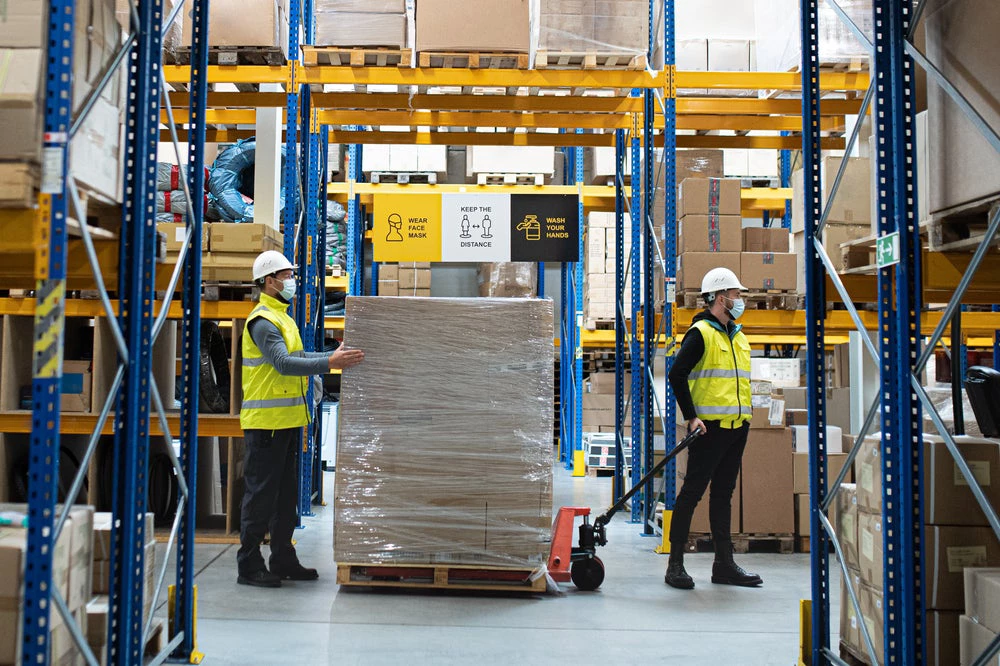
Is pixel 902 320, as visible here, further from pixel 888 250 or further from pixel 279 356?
pixel 279 356

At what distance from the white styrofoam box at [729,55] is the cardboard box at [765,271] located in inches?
85.1

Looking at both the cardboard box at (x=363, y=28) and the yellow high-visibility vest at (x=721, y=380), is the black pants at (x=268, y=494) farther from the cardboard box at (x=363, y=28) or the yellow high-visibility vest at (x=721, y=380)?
the cardboard box at (x=363, y=28)

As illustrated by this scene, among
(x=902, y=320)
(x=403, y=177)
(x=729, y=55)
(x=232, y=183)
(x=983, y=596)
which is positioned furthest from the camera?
(x=403, y=177)

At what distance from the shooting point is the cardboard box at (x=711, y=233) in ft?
26.4

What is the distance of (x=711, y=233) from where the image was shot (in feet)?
26.5

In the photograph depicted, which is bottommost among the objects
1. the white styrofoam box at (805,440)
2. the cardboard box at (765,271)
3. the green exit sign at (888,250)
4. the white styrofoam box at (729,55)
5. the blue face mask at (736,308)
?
Result: the white styrofoam box at (805,440)

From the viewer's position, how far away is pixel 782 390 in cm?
941

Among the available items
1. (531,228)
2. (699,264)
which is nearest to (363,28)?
(531,228)

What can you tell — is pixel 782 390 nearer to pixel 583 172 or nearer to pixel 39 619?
pixel 583 172

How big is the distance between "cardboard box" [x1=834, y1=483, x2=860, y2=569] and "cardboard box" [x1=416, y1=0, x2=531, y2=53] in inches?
179

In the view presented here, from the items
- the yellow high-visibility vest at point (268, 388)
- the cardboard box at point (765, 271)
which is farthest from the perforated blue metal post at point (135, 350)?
the cardboard box at point (765, 271)

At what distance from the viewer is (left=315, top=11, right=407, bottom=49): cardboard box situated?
24.3 feet

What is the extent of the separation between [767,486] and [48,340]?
243 inches

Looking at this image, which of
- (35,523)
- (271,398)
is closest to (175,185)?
(271,398)
